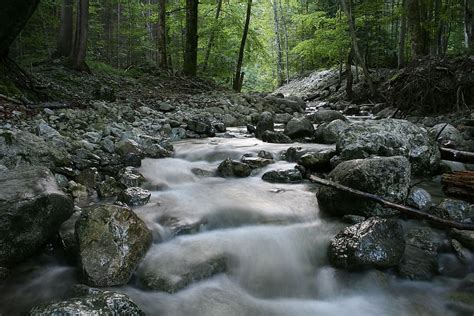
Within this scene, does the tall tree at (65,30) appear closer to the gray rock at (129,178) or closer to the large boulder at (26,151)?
the large boulder at (26,151)

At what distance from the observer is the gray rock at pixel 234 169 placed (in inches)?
229

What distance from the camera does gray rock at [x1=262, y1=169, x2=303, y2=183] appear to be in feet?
18.1

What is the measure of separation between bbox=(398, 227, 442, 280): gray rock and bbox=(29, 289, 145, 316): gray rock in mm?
2302

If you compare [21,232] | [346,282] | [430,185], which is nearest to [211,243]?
[346,282]

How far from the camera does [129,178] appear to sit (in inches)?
201

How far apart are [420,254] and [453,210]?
82 centimetres

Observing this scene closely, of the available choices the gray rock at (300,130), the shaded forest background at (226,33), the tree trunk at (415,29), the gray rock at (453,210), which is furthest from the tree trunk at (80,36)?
the tree trunk at (415,29)

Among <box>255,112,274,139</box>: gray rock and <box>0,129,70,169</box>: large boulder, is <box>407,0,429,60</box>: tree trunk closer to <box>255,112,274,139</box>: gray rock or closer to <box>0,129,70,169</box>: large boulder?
<box>255,112,274,139</box>: gray rock

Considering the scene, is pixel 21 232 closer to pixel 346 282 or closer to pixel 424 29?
pixel 346 282

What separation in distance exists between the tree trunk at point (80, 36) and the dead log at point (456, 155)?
9.91 meters

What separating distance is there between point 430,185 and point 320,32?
40.1 ft

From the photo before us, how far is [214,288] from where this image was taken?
3234mm

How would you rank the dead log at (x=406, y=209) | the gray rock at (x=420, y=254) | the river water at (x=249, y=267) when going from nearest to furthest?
1. the river water at (x=249, y=267)
2. the gray rock at (x=420, y=254)
3. the dead log at (x=406, y=209)

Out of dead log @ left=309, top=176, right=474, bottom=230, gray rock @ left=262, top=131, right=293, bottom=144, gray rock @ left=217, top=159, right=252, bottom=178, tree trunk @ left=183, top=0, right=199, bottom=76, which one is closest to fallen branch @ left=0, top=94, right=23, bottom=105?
gray rock @ left=217, top=159, right=252, bottom=178
